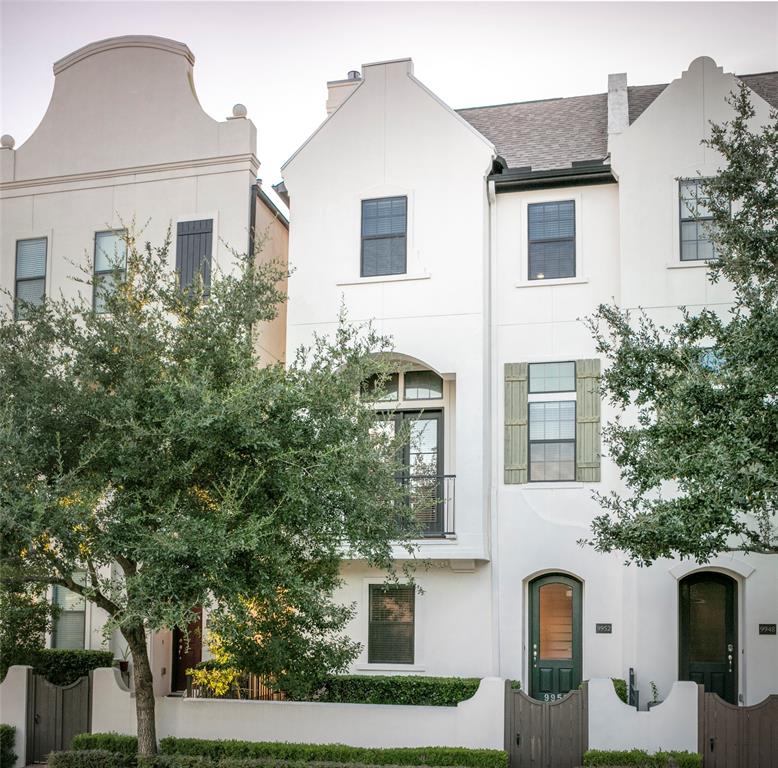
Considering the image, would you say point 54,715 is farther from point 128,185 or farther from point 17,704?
point 128,185

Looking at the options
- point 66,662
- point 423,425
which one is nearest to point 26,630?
point 66,662

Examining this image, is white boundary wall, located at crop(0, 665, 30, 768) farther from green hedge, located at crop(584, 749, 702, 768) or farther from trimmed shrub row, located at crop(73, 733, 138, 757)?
green hedge, located at crop(584, 749, 702, 768)

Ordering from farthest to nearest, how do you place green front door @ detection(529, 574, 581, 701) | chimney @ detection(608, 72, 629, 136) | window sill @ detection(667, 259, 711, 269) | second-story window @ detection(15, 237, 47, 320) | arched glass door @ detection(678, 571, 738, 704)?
1. second-story window @ detection(15, 237, 47, 320)
2. chimney @ detection(608, 72, 629, 136)
3. green front door @ detection(529, 574, 581, 701)
4. window sill @ detection(667, 259, 711, 269)
5. arched glass door @ detection(678, 571, 738, 704)

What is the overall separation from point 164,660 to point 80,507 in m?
8.48

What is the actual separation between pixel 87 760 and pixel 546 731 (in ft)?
21.0

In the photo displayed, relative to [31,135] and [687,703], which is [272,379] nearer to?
[687,703]

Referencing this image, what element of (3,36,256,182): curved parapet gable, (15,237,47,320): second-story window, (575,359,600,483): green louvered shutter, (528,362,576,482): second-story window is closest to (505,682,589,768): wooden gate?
(575,359,600,483): green louvered shutter

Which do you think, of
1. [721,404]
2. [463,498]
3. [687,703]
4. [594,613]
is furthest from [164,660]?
[721,404]

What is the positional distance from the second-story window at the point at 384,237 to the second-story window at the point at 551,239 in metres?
2.29

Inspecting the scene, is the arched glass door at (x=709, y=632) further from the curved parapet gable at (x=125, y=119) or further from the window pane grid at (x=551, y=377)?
the curved parapet gable at (x=125, y=119)

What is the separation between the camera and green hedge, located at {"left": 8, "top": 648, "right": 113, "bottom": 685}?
1869 cm

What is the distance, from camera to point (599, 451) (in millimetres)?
18125

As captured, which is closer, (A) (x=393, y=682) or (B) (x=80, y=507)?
(B) (x=80, y=507)

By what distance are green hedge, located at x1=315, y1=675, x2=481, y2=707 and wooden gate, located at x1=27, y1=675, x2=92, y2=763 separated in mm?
3659
